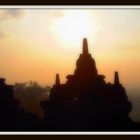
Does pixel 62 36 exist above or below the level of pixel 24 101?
above

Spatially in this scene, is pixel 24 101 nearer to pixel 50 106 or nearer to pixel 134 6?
pixel 50 106

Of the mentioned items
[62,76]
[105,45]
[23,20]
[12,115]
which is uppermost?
[23,20]

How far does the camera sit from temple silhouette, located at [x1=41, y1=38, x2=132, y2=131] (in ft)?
8.55

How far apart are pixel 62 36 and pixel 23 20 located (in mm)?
269

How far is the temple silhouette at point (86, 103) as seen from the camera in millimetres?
2605

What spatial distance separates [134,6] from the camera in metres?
2.65

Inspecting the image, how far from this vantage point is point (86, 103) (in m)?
2.65

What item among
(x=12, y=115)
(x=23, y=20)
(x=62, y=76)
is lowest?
(x=12, y=115)

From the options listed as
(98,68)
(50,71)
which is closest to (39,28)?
(50,71)

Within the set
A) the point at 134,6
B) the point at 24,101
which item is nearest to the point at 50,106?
the point at 24,101

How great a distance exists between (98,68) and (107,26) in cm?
28

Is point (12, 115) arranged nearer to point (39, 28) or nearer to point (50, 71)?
point (50, 71)

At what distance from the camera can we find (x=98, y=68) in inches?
105

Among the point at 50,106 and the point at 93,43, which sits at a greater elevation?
the point at 93,43
